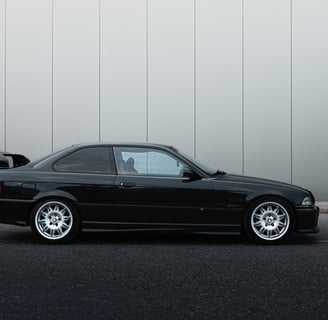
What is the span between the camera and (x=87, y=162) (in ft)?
27.1

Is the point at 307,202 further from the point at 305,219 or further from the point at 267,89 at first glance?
the point at 267,89

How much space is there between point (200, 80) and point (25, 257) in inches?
380

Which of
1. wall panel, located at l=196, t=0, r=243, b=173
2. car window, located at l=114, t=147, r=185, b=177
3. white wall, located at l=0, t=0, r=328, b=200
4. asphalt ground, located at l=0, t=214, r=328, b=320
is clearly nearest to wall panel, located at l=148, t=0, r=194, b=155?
white wall, located at l=0, t=0, r=328, b=200

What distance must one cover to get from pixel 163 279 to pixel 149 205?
2.09 metres

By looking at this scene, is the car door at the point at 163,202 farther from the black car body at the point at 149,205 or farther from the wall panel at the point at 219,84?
the wall panel at the point at 219,84

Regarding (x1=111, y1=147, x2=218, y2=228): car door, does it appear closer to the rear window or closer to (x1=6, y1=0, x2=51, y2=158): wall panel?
the rear window

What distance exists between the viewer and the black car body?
26.3ft

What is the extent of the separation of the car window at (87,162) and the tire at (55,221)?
0.49m

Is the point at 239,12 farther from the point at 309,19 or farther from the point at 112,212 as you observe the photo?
the point at 112,212

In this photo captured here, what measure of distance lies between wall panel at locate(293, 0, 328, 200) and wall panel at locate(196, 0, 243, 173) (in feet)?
4.75

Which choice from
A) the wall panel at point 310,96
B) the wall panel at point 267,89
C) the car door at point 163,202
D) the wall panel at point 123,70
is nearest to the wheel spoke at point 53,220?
the car door at point 163,202

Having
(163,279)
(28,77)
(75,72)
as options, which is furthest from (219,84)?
(163,279)

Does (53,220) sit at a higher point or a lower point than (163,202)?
lower

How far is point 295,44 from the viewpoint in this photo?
1591 cm
